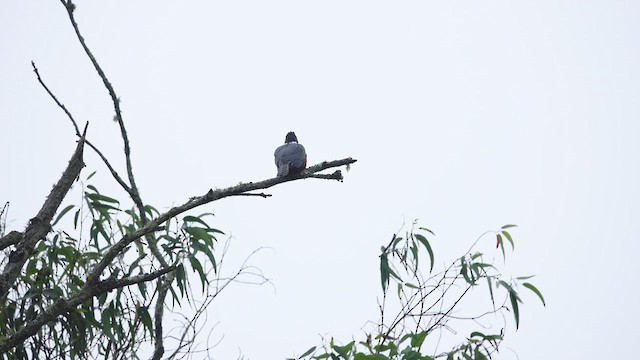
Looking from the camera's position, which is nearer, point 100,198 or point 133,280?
point 133,280

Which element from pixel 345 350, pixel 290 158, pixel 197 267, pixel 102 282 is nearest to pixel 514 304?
pixel 345 350

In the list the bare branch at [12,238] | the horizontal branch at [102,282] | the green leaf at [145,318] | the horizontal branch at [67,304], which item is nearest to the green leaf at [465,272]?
the horizontal branch at [102,282]

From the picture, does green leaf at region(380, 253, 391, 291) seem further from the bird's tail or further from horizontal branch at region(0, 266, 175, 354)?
the bird's tail

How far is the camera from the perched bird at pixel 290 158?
5983 millimetres

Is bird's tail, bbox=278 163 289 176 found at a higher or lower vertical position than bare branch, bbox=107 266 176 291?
higher

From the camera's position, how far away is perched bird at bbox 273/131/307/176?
5.98 meters

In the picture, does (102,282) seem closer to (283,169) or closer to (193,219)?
(193,219)

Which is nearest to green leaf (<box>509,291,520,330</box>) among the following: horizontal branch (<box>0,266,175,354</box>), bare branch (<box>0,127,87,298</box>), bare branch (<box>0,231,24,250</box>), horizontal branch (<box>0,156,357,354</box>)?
horizontal branch (<box>0,156,357,354</box>)

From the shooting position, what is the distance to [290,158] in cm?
628

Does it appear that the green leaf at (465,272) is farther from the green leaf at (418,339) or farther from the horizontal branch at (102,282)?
the horizontal branch at (102,282)

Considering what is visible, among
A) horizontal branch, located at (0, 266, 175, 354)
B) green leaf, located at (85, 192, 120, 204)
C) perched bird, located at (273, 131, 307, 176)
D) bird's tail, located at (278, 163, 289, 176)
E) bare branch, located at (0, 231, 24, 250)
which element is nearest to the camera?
horizontal branch, located at (0, 266, 175, 354)

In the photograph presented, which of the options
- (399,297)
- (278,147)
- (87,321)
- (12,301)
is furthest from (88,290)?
(278,147)

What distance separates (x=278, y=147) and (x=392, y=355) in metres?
4.07

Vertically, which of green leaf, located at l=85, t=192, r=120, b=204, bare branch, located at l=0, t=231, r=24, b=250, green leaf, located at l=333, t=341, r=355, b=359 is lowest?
green leaf, located at l=333, t=341, r=355, b=359
